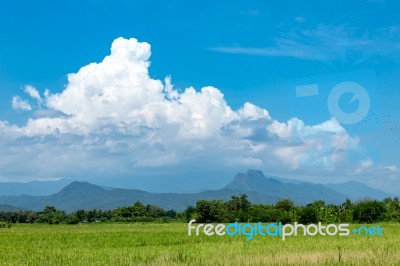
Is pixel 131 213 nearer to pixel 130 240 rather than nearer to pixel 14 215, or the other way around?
pixel 14 215

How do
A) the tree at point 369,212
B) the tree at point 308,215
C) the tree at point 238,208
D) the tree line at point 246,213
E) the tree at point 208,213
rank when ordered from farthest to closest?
the tree at point 238,208, the tree at point 208,213, the tree at point 308,215, the tree line at point 246,213, the tree at point 369,212

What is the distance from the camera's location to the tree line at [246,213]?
66250mm

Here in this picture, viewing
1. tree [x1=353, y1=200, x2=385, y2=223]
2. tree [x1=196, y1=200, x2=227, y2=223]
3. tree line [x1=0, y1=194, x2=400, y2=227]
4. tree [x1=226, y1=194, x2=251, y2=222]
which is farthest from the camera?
tree [x1=226, y1=194, x2=251, y2=222]

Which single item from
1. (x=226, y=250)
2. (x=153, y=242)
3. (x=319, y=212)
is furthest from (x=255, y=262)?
(x=319, y=212)

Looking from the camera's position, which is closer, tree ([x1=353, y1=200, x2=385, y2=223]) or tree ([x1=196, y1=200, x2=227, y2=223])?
tree ([x1=353, y1=200, x2=385, y2=223])

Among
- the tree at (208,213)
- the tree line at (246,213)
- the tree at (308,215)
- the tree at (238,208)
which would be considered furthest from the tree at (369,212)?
the tree at (208,213)

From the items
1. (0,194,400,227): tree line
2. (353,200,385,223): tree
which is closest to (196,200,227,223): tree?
(0,194,400,227): tree line

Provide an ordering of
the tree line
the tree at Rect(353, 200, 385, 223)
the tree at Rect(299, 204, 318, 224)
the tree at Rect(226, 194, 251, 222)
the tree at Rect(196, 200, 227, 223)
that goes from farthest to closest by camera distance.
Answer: the tree at Rect(226, 194, 251, 222)
the tree at Rect(196, 200, 227, 223)
the tree at Rect(299, 204, 318, 224)
the tree line
the tree at Rect(353, 200, 385, 223)

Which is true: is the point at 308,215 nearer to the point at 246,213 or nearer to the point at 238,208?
the point at 246,213

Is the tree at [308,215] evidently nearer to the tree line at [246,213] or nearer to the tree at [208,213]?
the tree line at [246,213]

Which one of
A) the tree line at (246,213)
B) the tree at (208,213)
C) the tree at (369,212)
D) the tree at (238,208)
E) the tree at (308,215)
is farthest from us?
the tree at (238,208)

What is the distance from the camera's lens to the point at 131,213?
90.9 meters

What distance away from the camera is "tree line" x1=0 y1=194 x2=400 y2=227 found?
6625cm

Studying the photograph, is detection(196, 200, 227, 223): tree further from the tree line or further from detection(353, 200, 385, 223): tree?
detection(353, 200, 385, 223): tree
